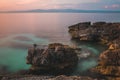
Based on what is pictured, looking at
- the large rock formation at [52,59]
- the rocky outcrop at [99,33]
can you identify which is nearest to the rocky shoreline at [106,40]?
the rocky outcrop at [99,33]

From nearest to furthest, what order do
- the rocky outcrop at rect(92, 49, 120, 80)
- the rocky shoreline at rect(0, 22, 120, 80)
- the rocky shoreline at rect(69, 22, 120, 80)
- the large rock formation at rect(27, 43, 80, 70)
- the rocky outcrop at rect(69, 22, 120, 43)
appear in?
the rocky shoreline at rect(0, 22, 120, 80)
the rocky outcrop at rect(92, 49, 120, 80)
the rocky shoreline at rect(69, 22, 120, 80)
the large rock formation at rect(27, 43, 80, 70)
the rocky outcrop at rect(69, 22, 120, 43)

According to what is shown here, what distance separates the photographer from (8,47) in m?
65.5

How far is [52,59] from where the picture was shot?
43156mm

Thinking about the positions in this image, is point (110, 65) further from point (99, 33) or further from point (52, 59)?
point (99, 33)

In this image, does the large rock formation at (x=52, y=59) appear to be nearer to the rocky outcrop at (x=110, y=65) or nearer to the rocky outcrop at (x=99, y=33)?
the rocky outcrop at (x=110, y=65)

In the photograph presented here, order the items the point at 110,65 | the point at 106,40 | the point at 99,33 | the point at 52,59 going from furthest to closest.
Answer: the point at 99,33, the point at 106,40, the point at 52,59, the point at 110,65

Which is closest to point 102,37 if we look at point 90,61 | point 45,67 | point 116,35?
point 116,35

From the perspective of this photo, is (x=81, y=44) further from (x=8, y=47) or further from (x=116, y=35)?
(x=8, y=47)

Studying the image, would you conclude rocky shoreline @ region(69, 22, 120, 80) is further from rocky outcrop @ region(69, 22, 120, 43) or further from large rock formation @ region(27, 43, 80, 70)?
large rock formation @ region(27, 43, 80, 70)

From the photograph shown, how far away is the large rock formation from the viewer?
4266 centimetres

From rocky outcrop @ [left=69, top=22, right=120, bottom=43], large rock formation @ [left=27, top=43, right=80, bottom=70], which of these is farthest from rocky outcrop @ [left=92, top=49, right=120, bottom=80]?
rocky outcrop @ [left=69, top=22, right=120, bottom=43]

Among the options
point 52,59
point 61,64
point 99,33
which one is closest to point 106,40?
point 99,33

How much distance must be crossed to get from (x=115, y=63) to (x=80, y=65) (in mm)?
7828

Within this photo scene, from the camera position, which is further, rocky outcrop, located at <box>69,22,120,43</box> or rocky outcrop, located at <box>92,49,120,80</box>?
rocky outcrop, located at <box>69,22,120,43</box>
